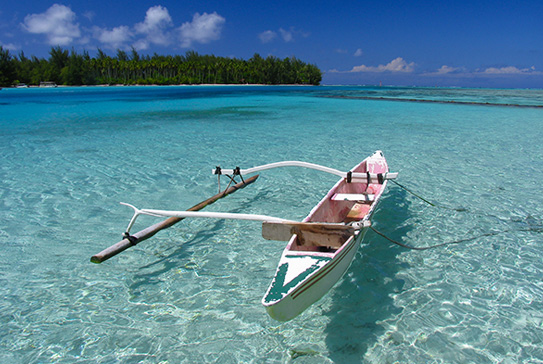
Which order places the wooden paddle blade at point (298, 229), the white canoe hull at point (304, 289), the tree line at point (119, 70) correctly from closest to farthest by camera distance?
the white canoe hull at point (304, 289) < the wooden paddle blade at point (298, 229) < the tree line at point (119, 70)

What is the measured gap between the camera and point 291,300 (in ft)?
8.36

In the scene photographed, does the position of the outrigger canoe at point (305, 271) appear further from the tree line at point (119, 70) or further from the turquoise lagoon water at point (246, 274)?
the tree line at point (119, 70)

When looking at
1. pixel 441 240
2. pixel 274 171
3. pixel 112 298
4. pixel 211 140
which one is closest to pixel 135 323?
pixel 112 298

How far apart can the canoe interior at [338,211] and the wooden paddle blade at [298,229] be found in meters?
0.03

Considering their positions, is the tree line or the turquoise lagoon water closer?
the turquoise lagoon water

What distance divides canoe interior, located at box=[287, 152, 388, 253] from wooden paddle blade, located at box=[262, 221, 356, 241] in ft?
0.11

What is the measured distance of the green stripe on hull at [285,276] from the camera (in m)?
2.50

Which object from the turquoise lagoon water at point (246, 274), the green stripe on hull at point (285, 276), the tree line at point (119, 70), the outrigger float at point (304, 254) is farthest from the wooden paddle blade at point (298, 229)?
the tree line at point (119, 70)

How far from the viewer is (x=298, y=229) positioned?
3311 millimetres

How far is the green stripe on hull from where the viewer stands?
2.50m

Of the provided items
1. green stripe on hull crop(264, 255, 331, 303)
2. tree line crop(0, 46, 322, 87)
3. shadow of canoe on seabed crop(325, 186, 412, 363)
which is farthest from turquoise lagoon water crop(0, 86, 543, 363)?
tree line crop(0, 46, 322, 87)

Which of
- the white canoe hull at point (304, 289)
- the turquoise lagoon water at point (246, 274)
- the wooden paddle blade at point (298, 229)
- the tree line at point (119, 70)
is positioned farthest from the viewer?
the tree line at point (119, 70)

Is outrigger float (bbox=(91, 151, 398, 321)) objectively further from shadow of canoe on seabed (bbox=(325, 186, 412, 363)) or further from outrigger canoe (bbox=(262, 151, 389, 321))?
shadow of canoe on seabed (bbox=(325, 186, 412, 363))

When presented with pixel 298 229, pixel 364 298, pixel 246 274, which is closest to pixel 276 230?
pixel 298 229
